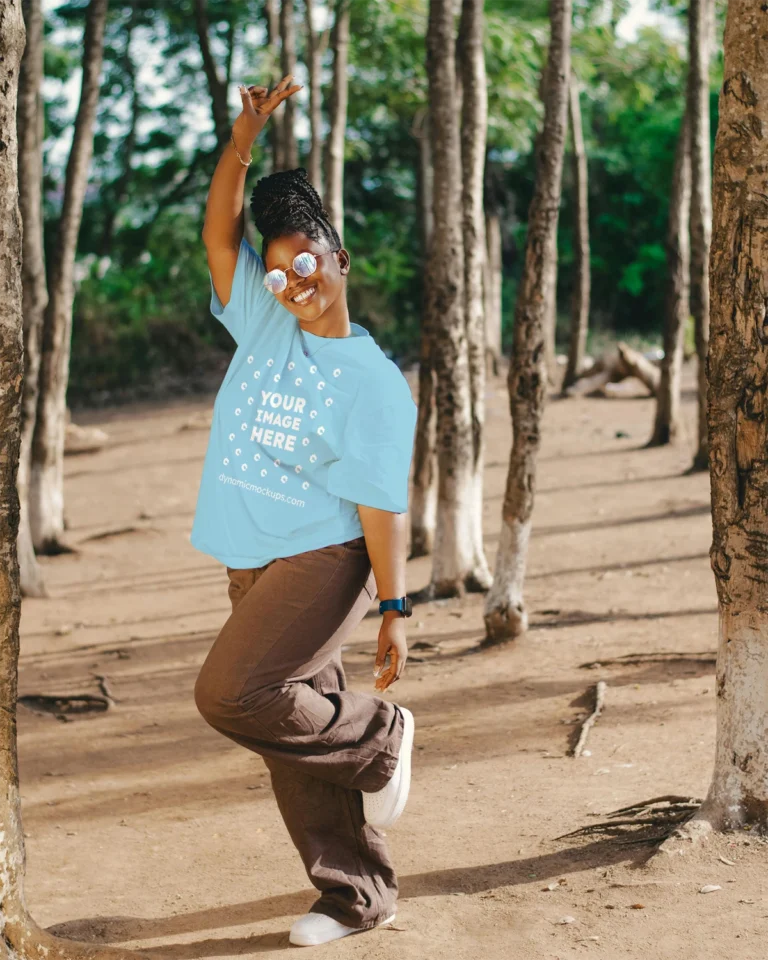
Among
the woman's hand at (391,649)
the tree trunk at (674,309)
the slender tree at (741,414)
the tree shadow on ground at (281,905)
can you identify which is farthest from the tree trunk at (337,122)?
the woman's hand at (391,649)

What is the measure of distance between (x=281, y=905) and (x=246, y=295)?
1863 mm

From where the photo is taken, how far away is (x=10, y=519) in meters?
3.17

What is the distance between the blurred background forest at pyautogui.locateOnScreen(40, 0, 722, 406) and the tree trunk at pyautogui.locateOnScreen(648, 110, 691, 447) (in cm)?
333

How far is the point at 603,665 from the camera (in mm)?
6551

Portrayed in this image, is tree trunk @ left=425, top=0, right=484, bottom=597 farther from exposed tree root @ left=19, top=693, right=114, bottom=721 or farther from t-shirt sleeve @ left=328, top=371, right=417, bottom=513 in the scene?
t-shirt sleeve @ left=328, top=371, right=417, bottom=513

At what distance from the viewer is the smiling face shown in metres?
3.23

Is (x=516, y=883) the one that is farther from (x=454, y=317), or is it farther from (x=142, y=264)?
(x=142, y=264)

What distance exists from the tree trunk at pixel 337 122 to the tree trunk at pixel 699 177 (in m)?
3.55

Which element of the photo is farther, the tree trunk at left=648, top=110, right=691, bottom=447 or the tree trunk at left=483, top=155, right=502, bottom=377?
the tree trunk at left=483, top=155, right=502, bottom=377

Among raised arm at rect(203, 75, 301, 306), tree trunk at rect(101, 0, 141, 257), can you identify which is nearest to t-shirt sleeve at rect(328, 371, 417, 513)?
raised arm at rect(203, 75, 301, 306)

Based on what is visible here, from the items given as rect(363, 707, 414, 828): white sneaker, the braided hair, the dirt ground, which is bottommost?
the dirt ground

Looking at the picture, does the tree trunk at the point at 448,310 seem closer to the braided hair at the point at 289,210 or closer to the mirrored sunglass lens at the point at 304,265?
the braided hair at the point at 289,210

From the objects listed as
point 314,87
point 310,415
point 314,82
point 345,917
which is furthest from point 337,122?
point 345,917

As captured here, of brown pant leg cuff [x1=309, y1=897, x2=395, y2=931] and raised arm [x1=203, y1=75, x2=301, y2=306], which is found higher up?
raised arm [x1=203, y1=75, x2=301, y2=306]
